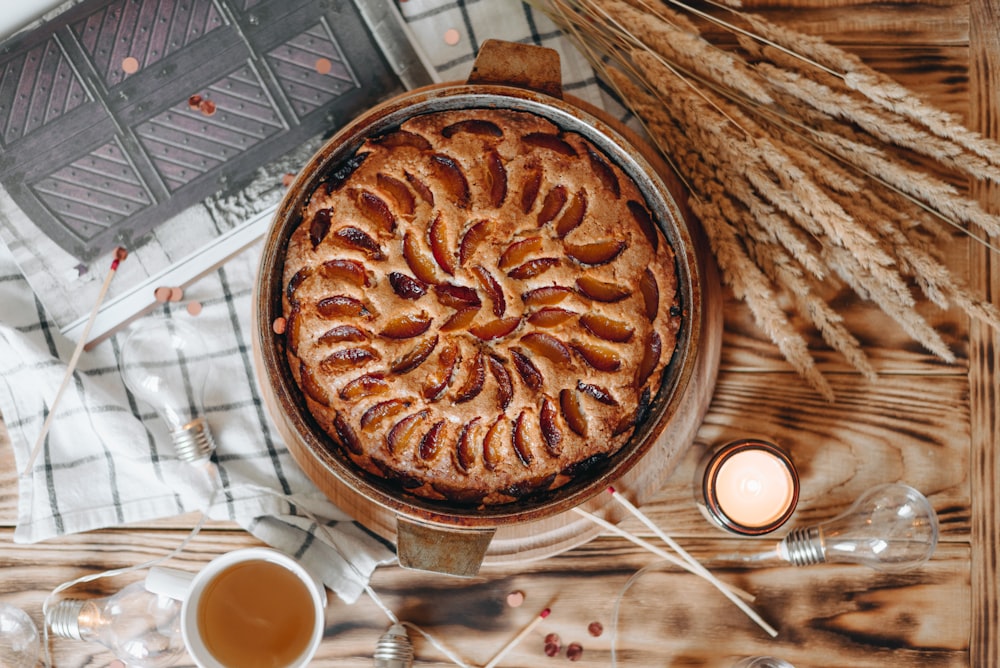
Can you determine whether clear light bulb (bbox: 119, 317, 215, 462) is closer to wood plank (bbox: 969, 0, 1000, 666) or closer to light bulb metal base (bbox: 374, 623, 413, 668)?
light bulb metal base (bbox: 374, 623, 413, 668)

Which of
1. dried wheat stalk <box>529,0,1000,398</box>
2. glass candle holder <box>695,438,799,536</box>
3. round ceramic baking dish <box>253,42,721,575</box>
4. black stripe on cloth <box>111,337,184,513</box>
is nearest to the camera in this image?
round ceramic baking dish <box>253,42,721,575</box>

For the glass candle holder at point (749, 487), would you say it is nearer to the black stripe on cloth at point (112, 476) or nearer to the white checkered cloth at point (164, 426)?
the white checkered cloth at point (164, 426)

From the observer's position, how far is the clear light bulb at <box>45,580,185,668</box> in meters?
1.92

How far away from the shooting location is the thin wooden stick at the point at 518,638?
6.63ft

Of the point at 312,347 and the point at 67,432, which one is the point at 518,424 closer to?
the point at 312,347

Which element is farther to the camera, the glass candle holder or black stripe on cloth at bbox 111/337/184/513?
black stripe on cloth at bbox 111/337/184/513

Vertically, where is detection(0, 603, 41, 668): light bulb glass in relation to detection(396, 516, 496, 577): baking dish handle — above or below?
above

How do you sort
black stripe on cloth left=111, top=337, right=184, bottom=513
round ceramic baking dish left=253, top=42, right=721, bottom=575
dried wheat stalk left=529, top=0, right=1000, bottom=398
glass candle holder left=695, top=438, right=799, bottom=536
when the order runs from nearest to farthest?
1. round ceramic baking dish left=253, top=42, right=721, bottom=575
2. dried wheat stalk left=529, top=0, right=1000, bottom=398
3. glass candle holder left=695, top=438, right=799, bottom=536
4. black stripe on cloth left=111, top=337, right=184, bottom=513

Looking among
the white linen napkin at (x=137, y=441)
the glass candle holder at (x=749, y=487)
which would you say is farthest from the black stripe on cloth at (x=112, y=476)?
the glass candle holder at (x=749, y=487)

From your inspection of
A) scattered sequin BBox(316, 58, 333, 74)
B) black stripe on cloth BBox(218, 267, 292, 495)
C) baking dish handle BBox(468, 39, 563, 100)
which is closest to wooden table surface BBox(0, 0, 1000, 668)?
black stripe on cloth BBox(218, 267, 292, 495)

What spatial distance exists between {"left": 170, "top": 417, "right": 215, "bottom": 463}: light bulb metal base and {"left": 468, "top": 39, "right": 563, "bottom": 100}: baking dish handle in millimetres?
1164

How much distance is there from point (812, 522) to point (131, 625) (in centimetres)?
191

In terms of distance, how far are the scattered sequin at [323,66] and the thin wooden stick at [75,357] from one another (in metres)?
0.74

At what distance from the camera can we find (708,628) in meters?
2.08
